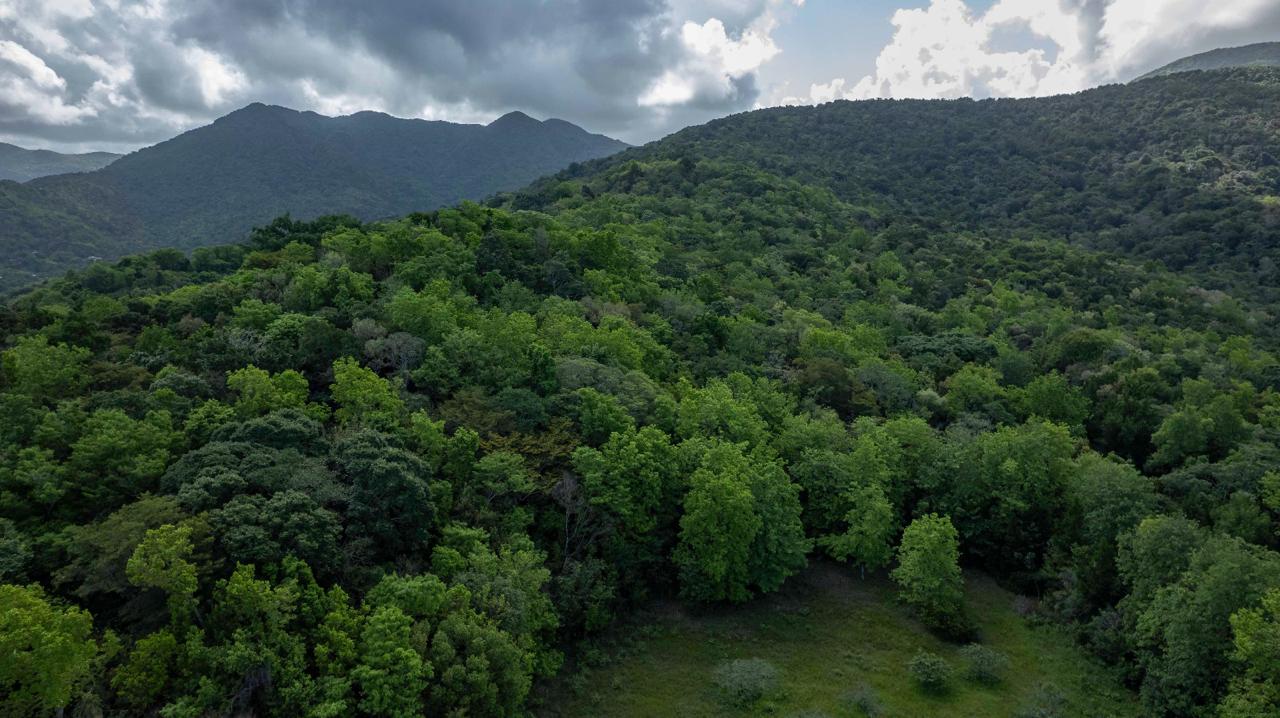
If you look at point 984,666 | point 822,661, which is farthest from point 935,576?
point 822,661

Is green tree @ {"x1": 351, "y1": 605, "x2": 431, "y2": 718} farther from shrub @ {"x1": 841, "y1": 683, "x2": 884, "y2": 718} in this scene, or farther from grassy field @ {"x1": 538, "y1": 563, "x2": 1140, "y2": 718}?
shrub @ {"x1": 841, "y1": 683, "x2": 884, "y2": 718}

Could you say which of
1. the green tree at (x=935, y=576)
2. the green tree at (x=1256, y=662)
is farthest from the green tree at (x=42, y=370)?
the green tree at (x=1256, y=662)

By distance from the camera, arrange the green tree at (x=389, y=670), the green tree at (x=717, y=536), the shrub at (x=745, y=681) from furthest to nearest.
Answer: the green tree at (x=717, y=536), the shrub at (x=745, y=681), the green tree at (x=389, y=670)

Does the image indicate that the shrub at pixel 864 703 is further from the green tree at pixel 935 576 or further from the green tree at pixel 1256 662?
the green tree at pixel 1256 662

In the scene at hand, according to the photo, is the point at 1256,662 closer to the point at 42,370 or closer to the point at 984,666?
the point at 984,666

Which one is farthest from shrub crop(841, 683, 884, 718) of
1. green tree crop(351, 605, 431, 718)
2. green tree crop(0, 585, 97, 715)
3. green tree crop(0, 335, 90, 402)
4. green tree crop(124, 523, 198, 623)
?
green tree crop(0, 335, 90, 402)
